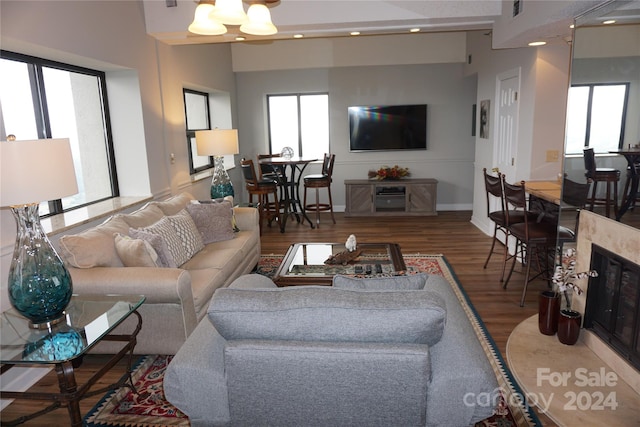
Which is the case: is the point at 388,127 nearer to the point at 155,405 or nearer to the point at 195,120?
the point at 195,120

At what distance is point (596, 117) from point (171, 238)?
2975 millimetres

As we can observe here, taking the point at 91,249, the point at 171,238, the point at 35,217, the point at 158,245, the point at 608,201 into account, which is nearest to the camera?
the point at 35,217

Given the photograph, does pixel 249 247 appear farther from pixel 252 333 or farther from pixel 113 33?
pixel 252 333

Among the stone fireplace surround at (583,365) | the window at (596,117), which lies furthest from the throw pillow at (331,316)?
the window at (596,117)

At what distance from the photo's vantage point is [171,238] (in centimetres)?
341

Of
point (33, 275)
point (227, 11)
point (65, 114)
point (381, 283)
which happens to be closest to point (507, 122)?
point (227, 11)

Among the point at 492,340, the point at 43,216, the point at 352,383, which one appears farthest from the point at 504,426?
the point at 43,216

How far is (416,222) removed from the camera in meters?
6.80

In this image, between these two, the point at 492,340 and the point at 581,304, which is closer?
the point at 581,304

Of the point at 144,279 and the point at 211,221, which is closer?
the point at 144,279

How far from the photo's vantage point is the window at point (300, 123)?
25.0 feet

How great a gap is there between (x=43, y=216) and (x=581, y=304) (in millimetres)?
3918

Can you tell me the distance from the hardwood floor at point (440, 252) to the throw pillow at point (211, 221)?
4.44 ft

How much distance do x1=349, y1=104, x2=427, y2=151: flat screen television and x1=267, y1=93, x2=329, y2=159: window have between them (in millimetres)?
560
